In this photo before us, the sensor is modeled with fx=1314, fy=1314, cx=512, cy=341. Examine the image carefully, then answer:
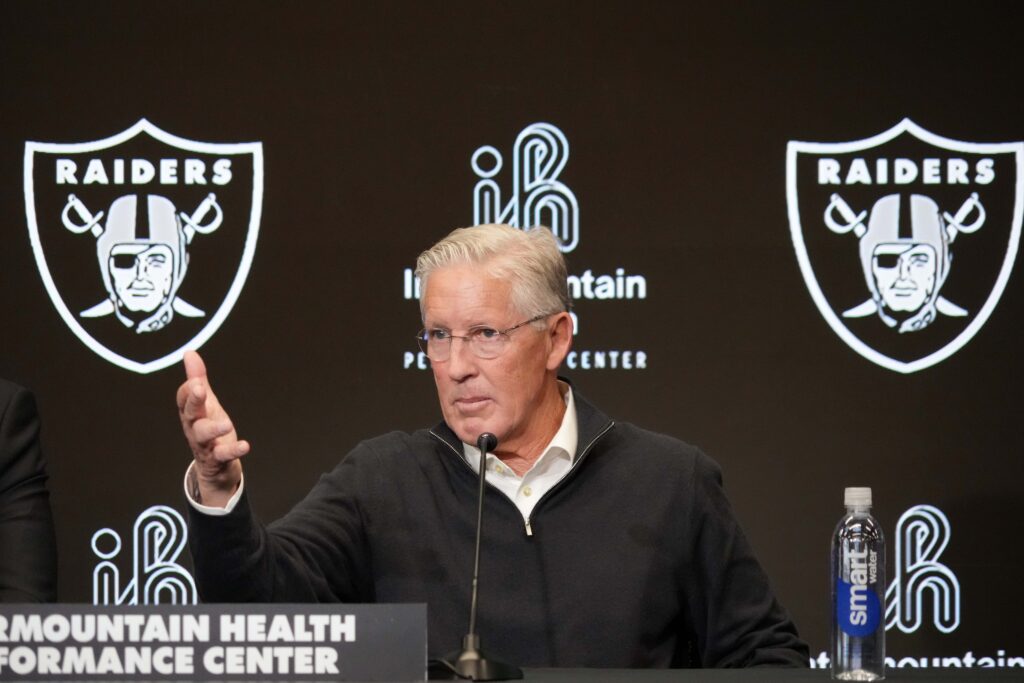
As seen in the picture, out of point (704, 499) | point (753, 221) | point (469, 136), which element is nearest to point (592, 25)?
point (469, 136)

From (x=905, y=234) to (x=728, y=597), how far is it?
1602 millimetres

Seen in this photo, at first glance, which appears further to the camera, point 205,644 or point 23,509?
point 23,509

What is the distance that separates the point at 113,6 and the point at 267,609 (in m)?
2.60

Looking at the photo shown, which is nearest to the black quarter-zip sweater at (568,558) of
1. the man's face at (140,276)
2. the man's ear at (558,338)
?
the man's ear at (558,338)

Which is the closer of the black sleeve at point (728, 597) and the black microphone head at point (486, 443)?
the black microphone head at point (486, 443)

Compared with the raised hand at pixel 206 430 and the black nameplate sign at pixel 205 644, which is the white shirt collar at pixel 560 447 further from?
the black nameplate sign at pixel 205 644

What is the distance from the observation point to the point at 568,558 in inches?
92.0

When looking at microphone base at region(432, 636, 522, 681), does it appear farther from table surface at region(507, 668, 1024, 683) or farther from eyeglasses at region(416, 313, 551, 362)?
eyeglasses at region(416, 313, 551, 362)

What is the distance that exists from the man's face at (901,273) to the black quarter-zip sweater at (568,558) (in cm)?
133

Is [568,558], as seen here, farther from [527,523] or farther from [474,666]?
[474,666]

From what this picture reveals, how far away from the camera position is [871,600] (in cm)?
176

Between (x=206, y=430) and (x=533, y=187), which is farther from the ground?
(x=533, y=187)

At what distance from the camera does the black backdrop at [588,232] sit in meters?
3.56

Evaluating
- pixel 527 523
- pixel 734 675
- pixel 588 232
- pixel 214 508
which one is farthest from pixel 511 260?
pixel 588 232
